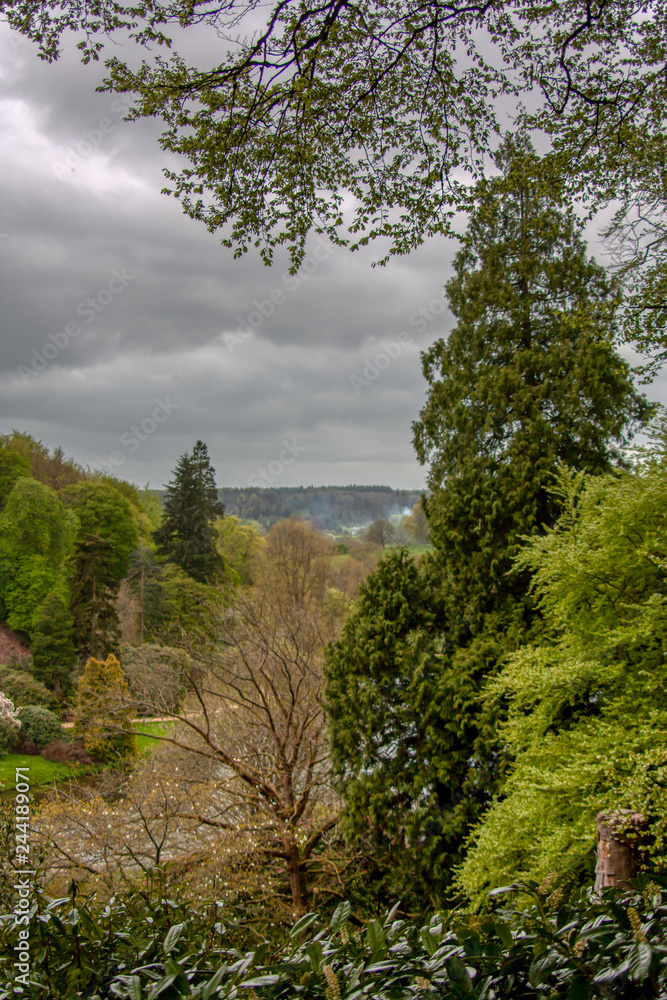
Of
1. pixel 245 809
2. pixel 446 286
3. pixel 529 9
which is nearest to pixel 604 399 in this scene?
pixel 446 286

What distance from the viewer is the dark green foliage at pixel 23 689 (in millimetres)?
16906

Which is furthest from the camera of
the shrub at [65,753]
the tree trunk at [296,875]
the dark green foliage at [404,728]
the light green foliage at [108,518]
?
the light green foliage at [108,518]

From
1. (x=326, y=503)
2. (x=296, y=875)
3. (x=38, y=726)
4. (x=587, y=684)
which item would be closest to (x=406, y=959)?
(x=587, y=684)

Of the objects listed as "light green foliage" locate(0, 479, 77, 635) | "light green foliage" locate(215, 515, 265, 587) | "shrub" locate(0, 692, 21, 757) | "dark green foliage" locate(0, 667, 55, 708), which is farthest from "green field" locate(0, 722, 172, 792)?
"light green foliage" locate(215, 515, 265, 587)

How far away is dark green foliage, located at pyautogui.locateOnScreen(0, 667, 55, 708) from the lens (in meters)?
16.9

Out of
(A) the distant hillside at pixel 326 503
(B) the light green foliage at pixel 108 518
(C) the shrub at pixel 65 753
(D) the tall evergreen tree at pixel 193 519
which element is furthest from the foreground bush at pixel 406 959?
(A) the distant hillside at pixel 326 503

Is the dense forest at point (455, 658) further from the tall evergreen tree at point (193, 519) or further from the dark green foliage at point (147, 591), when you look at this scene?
the tall evergreen tree at point (193, 519)

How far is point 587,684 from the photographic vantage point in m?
4.75

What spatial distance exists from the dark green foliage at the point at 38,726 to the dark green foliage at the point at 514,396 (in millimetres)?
13376

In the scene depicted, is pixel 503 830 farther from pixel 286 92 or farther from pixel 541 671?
pixel 286 92

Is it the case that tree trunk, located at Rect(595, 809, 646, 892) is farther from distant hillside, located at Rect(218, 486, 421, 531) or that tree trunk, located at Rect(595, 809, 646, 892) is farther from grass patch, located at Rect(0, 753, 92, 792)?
distant hillside, located at Rect(218, 486, 421, 531)

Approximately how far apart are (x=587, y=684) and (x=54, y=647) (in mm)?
19194

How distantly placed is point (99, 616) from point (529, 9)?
21547 millimetres

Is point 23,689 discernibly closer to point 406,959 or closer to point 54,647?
point 54,647
